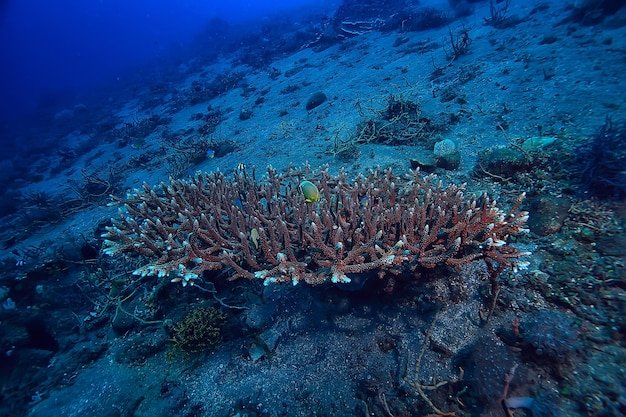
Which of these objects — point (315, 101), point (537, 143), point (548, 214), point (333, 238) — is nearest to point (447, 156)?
point (537, 143)

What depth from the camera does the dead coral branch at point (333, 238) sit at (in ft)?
9.91

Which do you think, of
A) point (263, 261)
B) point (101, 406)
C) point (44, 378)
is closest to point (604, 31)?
point (263, 261)

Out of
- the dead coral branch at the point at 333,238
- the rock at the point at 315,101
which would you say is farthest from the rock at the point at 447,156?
the rock at the point at 315,101

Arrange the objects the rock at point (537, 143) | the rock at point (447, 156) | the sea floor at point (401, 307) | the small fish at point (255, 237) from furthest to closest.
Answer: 1. the rock at point (447, 156)
2. the rock at point (537, 143)
3. the small fish at point (255, 237)
4. the sea floor at point (401, 307)

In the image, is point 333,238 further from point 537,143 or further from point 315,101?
point 315,101

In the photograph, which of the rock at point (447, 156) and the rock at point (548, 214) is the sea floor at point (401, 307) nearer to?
the rock at point (548, 214)

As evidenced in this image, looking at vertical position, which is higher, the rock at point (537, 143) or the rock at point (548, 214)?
the rock at point (537, 143)

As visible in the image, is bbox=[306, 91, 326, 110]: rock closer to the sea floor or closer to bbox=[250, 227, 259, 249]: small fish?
the sea floor

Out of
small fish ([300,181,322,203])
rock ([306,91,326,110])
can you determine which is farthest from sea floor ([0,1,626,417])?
rock ([306,91,326,110])

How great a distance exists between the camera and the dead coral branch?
3020 mm

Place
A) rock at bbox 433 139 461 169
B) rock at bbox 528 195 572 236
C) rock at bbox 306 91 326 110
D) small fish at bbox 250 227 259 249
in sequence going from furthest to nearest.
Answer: rock at bbox 306 91 326 110 < rock at bbox 433 139 461 169 < rock at bbox 528 195 572 236 < small fish at bbox 250 227 259 249

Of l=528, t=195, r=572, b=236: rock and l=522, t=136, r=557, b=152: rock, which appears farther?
l=522, t=136, r=557, b=152: rock

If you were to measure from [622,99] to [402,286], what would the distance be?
6.40m

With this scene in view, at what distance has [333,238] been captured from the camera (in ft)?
10.7
